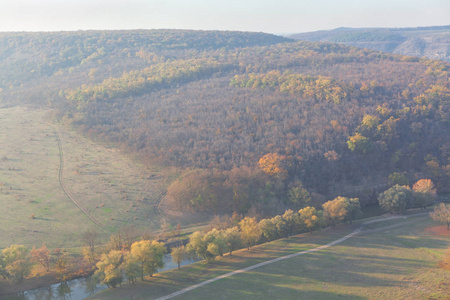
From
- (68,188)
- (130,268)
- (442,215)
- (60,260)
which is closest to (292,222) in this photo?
(442,215)

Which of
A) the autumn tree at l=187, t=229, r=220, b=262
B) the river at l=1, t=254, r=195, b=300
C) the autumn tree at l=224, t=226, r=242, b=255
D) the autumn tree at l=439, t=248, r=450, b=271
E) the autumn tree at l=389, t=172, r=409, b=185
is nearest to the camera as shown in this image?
the river at l=1, t=254, r=195, b=300

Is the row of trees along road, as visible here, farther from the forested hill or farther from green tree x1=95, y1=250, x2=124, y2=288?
the forested hill

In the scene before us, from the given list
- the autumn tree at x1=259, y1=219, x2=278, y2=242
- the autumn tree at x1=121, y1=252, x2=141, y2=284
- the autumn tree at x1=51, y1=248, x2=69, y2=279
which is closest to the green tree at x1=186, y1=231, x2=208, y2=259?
the autumn tree at x1=121, y1=252, x2=141, y2=284

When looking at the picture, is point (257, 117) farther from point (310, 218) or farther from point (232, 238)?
point (232, 238)

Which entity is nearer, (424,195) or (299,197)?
(424,195)

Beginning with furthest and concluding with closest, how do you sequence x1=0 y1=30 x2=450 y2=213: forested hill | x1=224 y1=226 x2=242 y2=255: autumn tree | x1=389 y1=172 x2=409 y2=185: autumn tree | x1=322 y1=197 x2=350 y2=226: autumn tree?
x1=389 y1=172 x2=409 y2=185: autumn tree, x1=0 y1=30 x2=450 y2=213: forested hill, x1=322 y1=197 x2=350 y2=226: autumn tree, x1=224 y1=226 x2=242 y2=255: autumn tree

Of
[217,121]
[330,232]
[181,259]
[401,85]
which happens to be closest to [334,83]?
[401,85]

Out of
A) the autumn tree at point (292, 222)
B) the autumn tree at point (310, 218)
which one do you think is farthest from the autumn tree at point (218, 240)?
the autumn tree at point (310, 218)
